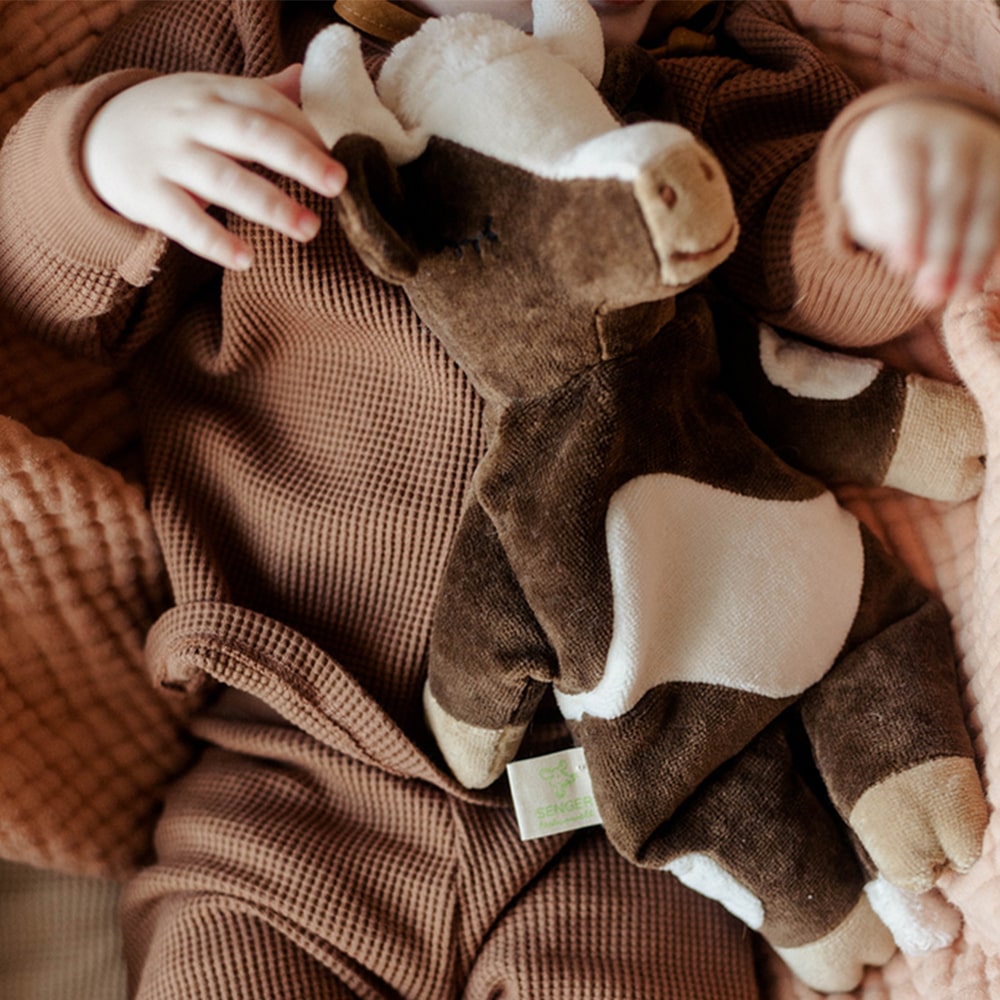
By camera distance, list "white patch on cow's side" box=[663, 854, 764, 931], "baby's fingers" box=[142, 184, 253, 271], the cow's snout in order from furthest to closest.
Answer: "white patch on cow's side" box=[663, 854, 764, 931] < "baby's fingers" box=[142, 184, 253, 271] < the cow's snout

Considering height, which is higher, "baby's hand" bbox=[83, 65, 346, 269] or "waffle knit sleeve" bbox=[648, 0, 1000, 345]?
"baby's hand" bbox=[83, 65, 346, 269]

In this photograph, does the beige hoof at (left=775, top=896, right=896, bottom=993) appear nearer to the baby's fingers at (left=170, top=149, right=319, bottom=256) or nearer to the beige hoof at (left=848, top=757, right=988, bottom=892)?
the beige hoof at (left=848, top=757, right=988, bottom=892)

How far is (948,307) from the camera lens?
0.61 meters

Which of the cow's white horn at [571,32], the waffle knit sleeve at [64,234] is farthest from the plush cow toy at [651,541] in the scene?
the waffle knit sleeve at [64,234]

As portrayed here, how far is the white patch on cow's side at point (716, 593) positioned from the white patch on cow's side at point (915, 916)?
14 cm

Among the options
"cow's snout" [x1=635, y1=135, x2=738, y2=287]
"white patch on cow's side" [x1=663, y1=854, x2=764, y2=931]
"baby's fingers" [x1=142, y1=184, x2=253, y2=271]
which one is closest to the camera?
"cow's snout" [x1=635, y1=135, x2=738, y2=287]

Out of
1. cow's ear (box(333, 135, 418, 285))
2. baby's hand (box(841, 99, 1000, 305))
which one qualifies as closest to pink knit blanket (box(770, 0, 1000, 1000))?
baby's hand (box(841, 99, 1000, 305))

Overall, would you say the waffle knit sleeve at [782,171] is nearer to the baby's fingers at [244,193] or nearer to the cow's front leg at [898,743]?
the cow's front leg at [898,743]

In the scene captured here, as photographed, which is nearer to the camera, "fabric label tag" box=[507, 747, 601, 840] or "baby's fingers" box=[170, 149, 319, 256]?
"baby's fingers" box=[170, 149, 319, 256]

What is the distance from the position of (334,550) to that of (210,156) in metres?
0.27

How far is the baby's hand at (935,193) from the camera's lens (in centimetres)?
43

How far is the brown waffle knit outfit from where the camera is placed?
64 cm

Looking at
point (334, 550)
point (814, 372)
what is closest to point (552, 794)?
point (334, 550)

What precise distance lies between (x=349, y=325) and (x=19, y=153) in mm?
223
